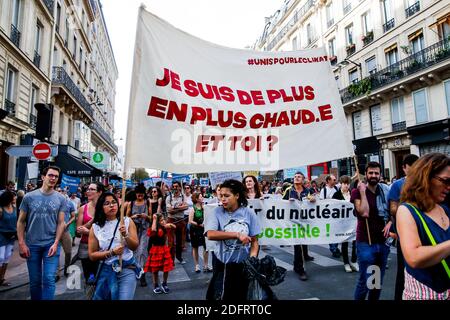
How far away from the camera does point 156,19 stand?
123 inches

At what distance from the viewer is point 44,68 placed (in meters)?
16.6

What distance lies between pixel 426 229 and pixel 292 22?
111 ft

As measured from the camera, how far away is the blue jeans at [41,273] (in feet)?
11.9

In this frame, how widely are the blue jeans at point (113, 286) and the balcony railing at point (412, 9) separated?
2098cm

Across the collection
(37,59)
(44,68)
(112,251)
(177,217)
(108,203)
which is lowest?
(177,217)

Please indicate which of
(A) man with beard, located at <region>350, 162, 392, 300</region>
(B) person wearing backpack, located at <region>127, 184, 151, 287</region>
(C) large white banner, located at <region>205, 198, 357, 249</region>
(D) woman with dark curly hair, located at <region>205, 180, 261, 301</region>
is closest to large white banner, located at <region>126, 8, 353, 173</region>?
(D) woman with dark curly hair, located at <region>205, 180, 261, 301</region>

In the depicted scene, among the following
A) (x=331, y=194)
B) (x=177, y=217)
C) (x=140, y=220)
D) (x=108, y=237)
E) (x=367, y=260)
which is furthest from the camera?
(x=331, y=194)

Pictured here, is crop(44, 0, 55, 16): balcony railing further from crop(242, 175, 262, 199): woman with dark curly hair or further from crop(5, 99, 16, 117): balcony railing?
crop(242, 175, 262, 199): woman with dark curly hair

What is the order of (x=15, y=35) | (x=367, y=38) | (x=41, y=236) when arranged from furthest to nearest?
1. (x=367, y=38)
2. (x=15, y=35)
3. (x=41, y=236)

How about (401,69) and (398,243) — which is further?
(401,69)

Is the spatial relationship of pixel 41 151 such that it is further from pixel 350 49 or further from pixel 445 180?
pixel 350 49

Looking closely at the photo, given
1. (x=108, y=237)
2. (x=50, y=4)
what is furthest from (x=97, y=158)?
(x=108, y=237)

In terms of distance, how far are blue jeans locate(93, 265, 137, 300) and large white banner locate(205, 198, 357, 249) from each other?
2098 millimetres
